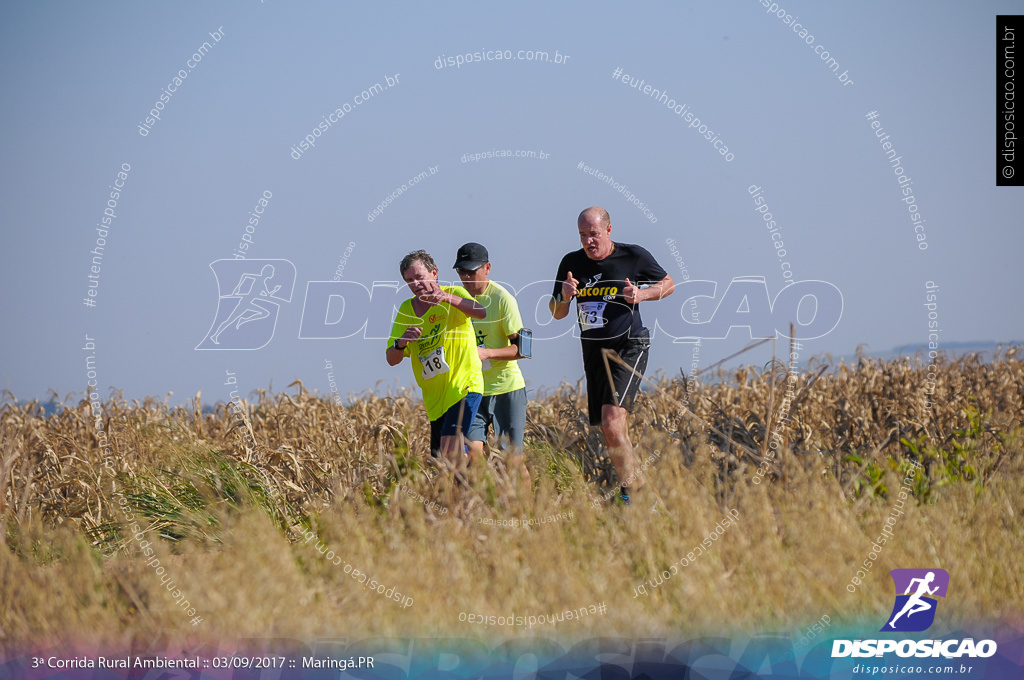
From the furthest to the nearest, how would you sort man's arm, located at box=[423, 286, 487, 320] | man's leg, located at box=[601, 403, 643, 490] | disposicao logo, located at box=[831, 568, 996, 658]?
man's leg, located at box=[601, 403, 643, 490], man's arm, located at box=[423, 286, 487, 320], disposicao logo, located at box=[831, 568, 996, 658]

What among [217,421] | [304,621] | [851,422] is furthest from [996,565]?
[217,421]

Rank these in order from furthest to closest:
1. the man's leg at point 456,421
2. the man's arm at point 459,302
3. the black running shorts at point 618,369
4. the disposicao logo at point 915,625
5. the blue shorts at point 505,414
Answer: the blue shorts at point 505,414 < the black running shorts at point 618,369 < the man's leg at point 456,421 < the man's arm at point 459,302 < the disposicao logo at point 915,625

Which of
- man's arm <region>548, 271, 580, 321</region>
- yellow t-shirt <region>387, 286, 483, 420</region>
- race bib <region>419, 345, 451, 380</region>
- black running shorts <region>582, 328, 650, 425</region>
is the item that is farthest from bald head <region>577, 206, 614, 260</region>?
race bib <region>419, 345, 451, 380</region>

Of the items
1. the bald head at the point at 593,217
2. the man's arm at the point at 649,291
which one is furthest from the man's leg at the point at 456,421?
the bald head at the point at 593,217

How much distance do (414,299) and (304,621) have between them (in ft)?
9.83

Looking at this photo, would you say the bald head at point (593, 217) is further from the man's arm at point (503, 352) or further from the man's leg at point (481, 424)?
the man's leg at point (481, 424)

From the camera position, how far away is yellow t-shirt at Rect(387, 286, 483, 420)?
628cm

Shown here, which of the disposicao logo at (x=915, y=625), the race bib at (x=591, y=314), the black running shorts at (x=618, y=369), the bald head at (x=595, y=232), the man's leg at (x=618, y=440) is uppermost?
the bald head at (x=595, y=232)

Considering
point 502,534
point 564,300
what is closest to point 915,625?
point 502,534

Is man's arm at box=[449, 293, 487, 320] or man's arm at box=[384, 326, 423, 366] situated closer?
man's arm at box=[449, 293, 487, 320]

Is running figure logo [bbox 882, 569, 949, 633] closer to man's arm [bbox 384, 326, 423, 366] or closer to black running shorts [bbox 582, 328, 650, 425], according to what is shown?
black running shorts [bbox 582, 328, 650, 425]

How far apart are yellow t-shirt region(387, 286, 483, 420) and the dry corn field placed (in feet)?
1.80

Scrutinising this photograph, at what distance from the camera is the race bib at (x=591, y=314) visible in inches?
255

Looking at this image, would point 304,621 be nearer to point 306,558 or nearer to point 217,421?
point 306,558
